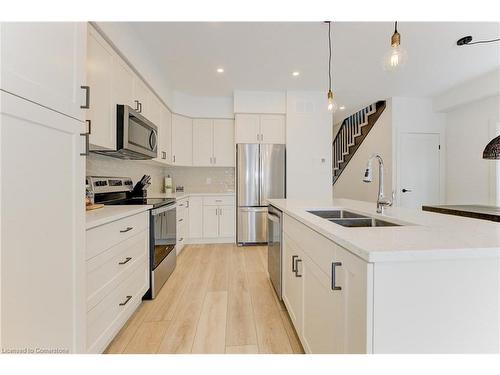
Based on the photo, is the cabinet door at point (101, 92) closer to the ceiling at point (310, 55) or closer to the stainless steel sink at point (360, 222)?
the ceiling at point (310, 55)

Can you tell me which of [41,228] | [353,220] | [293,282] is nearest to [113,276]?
[41,228]

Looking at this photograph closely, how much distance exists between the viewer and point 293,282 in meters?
1.67

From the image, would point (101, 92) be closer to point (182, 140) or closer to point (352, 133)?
point (182, 140)

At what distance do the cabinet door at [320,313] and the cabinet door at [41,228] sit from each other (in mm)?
1133

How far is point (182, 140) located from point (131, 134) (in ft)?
6.96

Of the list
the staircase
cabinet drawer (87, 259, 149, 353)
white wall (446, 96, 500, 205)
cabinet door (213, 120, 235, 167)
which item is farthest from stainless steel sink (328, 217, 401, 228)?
the staircase

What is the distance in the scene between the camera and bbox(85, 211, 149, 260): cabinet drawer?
1325 mm

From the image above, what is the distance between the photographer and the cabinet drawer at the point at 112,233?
132cm

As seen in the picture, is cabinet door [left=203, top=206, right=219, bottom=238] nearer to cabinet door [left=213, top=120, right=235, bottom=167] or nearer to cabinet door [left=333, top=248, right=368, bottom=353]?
cabinet door [left=213, top=120, right=235, bottom=167]

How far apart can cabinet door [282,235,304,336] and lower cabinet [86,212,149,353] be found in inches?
46.4
